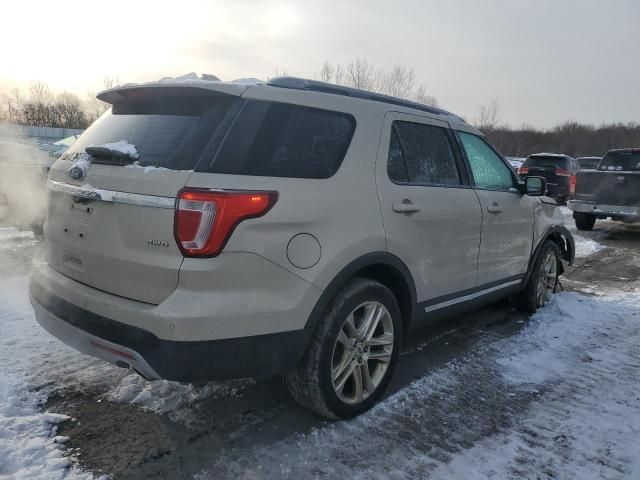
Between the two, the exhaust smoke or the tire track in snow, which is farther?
the exhaust smoke

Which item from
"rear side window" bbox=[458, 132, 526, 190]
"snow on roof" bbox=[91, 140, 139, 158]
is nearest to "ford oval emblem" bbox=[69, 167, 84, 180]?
"snow on roof" bbox=[91, 140, 139, 158]

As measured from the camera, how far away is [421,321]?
11.1 feet

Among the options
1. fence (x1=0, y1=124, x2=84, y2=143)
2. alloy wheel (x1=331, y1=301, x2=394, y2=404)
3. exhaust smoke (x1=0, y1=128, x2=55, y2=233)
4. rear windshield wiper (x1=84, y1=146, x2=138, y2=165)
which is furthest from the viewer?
fence (x1=0, y1=124, x2=84, y2=143)

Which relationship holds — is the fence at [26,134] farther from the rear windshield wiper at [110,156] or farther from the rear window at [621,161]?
the rear window at [621,161]

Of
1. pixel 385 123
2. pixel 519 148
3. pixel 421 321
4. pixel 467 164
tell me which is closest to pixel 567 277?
pixel 467 164

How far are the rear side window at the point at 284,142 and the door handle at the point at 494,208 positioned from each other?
1.61m

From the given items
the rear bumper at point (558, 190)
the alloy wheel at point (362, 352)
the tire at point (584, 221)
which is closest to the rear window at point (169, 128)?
the alloy wheel at point (362, 352)

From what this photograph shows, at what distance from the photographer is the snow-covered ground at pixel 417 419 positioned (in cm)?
247

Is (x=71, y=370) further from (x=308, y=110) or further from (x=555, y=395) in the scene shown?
(x=555, y=395)

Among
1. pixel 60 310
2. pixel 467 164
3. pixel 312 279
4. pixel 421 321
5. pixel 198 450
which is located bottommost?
pixel 198 450

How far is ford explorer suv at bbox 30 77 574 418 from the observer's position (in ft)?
7.30

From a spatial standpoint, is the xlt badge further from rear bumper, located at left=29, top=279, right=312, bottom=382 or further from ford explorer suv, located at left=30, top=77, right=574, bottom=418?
rear bumper, located at left=29, top=279, right=312, bottom=382

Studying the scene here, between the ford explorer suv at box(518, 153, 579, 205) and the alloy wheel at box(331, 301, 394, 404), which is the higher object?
the ford explorer suv at box(518, 153, 579, 205)

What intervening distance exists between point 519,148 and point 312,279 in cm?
6806
